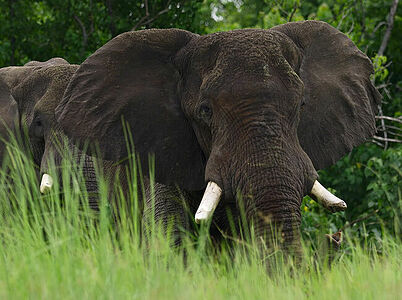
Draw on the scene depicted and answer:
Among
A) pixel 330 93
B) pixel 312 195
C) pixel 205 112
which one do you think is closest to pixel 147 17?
pixel 330 93

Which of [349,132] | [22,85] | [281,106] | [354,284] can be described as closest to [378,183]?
[349,132]

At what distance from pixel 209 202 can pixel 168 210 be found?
876 mm

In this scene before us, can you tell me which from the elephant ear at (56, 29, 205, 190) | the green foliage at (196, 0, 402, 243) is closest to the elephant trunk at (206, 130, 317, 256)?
the elephant ear at (56, 29, 205, 190)

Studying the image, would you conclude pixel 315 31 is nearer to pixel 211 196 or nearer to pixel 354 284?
pixel 211 196

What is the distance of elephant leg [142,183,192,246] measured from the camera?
5.79 metres

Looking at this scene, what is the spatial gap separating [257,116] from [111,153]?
1273 millimetres

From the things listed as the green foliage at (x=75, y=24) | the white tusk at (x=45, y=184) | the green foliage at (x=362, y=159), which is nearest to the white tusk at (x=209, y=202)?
the white tusk at (x=45, y=184)

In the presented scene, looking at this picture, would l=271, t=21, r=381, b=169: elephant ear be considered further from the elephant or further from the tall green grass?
the elephant

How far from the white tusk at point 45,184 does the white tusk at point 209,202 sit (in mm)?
2209

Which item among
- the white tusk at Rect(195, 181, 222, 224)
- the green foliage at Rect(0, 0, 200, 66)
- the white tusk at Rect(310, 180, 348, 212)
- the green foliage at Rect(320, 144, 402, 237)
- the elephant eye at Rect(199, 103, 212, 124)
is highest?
the elephant eye at Rect(199, 103, 212, 124)

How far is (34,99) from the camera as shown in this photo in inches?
340

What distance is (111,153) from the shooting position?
6121 millimetres

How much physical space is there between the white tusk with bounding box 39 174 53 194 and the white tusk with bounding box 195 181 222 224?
221cm

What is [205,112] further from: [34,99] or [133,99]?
[34,99]
